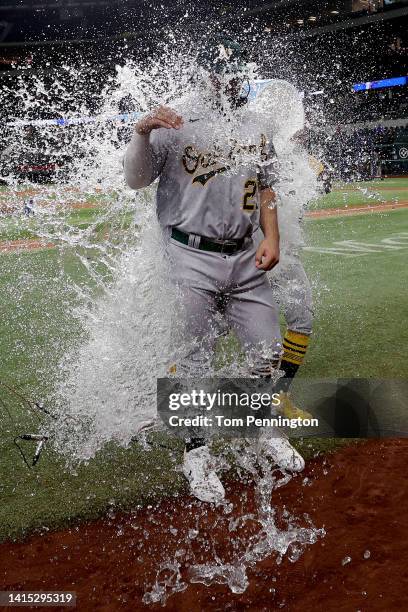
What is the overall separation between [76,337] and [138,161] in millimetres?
2712

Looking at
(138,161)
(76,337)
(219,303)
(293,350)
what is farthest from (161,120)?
(76,337)

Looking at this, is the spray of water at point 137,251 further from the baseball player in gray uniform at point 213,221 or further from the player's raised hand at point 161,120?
the player's raised hand at point 161,120

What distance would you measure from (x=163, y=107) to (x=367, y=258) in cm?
634

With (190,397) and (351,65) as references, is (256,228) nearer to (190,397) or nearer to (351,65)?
(190,397)

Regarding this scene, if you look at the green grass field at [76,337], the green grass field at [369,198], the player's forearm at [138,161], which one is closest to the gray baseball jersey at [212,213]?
the player's forearm at [138,161]

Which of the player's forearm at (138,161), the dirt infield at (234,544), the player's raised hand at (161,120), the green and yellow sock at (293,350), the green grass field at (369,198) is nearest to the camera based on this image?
the dirt infield at (234,544)

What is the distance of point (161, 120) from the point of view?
2.45m

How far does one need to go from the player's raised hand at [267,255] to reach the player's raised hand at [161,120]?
66cm

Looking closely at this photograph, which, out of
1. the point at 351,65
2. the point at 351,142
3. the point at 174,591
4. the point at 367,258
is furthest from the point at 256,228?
the point at 351,65

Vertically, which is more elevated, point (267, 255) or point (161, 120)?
point (161, 120)

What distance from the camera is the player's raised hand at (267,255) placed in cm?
277

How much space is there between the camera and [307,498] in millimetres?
2707

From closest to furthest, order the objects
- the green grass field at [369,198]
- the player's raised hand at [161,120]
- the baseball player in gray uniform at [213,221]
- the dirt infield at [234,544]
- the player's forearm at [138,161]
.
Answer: the dirt infield at [234,544]
the player's raised hand at [161,120]
the player's forearm at [138,161]
the baseball player in gray uniform at [213,221]
the green grass field at [369,198]

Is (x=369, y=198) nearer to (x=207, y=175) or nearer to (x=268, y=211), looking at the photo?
(x=268, y=211)
